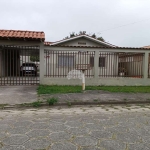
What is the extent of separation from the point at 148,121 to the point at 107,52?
7054 mm

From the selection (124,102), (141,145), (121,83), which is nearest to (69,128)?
(141,145)

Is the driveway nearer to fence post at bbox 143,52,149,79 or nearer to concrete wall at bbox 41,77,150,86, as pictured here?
concrete wall at bbox 41,77,150,86

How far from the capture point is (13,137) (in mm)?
2932

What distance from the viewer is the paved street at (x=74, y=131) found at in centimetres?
265

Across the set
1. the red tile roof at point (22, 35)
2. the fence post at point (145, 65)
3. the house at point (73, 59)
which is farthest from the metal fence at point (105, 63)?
the red tile roof at point (22, 35)

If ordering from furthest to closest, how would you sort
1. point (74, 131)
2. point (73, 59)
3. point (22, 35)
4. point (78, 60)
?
point (78, 60)
point (73, 59)
point (22, 35)
point (74, 131)

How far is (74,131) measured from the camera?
3.27 m

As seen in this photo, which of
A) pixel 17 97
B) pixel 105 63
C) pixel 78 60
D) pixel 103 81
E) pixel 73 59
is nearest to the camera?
pixel 17 97

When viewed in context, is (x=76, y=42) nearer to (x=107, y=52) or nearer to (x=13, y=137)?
(x=107, y=52)

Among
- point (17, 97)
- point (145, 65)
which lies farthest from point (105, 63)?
point (17, 97)

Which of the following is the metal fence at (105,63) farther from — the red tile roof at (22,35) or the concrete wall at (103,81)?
the red tile roof at (22,35)

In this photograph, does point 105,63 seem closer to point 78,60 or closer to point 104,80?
point 104,80

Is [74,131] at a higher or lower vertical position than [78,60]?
lower

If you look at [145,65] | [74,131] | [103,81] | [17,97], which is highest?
[145,65]
